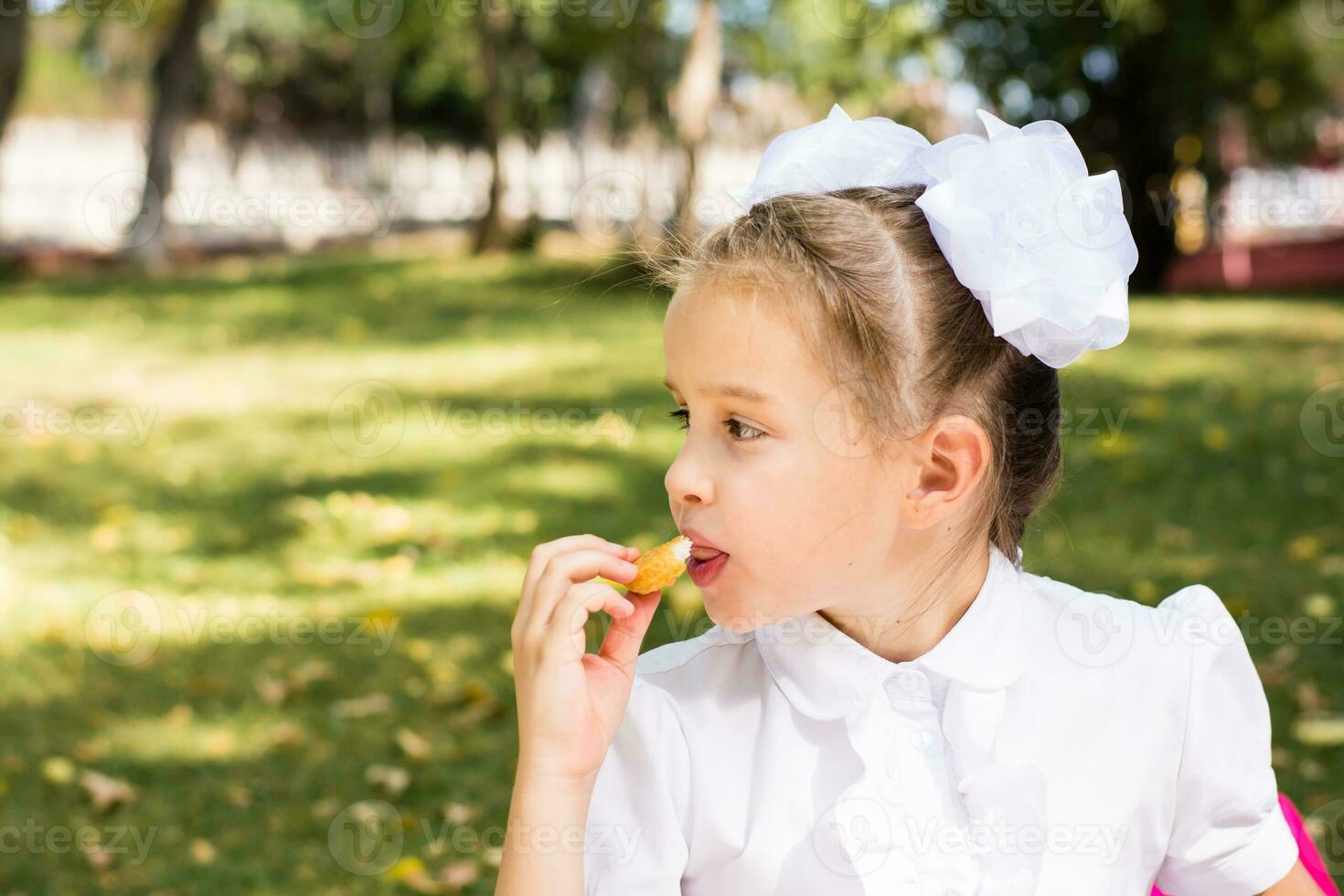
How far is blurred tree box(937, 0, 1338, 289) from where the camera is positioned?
1206 cm

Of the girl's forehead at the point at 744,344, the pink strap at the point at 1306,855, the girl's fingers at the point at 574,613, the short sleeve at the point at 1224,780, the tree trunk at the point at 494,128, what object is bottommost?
the tree trunk at the point at 494,128

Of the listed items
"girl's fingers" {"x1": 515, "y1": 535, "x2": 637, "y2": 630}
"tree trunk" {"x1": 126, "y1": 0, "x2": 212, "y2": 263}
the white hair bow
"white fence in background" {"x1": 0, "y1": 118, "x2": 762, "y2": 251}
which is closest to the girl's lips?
"girl's fingers" {"x1": 515, "y1": 535, "x2": 637, "y2": 630}

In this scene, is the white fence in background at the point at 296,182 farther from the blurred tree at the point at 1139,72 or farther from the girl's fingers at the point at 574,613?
the girl's fingers at the point at 574,613

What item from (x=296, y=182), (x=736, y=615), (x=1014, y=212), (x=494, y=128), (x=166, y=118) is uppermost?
(x=1014, y=212)

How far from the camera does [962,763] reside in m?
1.66

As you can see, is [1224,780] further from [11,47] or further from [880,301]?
[11,47]

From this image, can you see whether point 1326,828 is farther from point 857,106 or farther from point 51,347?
point 857,106

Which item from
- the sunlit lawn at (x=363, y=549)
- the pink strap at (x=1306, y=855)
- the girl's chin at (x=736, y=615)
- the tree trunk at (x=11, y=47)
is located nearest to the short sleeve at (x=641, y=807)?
the girl's chin at (x=736, y=615)

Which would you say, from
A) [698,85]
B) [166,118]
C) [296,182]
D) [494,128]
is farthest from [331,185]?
[698,85]

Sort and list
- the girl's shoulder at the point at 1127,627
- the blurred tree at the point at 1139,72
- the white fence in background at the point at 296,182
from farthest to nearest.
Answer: the white fence in background at the point at 296,182 → the blurred tree at the point at 1139,72 → the girl's shoulder at the point at 1127,627

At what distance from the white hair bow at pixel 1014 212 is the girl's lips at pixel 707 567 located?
15.7 inches

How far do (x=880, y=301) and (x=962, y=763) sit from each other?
A: 547 mm

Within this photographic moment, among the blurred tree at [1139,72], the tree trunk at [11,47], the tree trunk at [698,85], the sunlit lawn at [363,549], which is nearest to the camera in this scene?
the sunlit lawn at [363,549]

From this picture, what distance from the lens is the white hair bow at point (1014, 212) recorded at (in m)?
1.57
